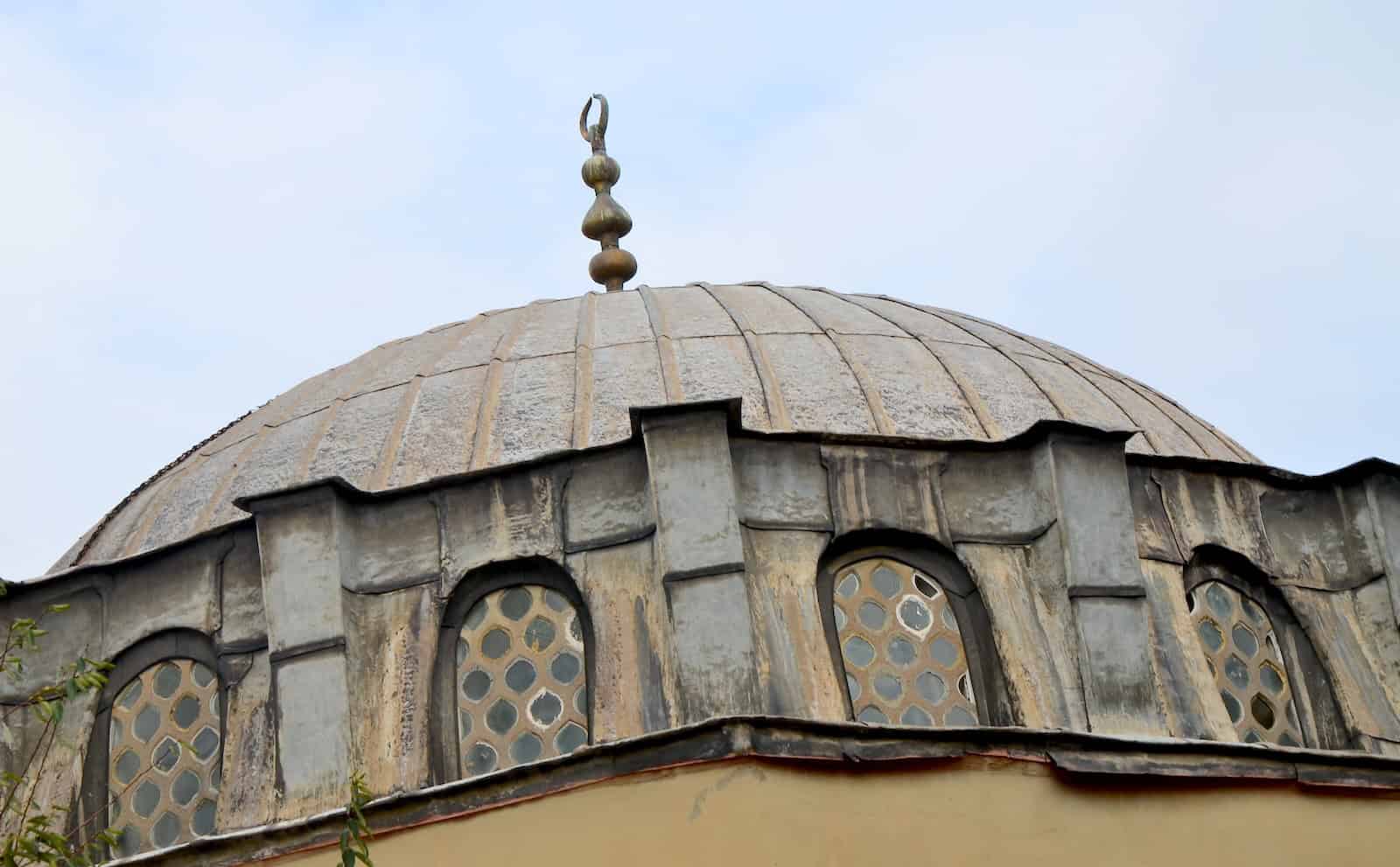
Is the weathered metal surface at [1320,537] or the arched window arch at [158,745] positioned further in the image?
the weathered metal surface at [1320,537]

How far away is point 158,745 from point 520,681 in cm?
256

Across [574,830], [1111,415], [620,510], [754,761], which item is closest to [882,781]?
[754,761]

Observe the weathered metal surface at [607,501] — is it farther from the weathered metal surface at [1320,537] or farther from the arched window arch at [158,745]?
the weathered metal surface at [1320,537]

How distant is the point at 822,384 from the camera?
17797 mm

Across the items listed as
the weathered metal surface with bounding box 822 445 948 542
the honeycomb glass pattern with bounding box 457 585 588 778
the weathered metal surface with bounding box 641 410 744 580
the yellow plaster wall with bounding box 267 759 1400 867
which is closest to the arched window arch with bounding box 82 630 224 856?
the honeycomb glass pattern with bounding box 457 585 588 778

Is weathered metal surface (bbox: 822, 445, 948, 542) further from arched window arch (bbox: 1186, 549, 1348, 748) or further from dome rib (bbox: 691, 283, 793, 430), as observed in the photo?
arched window arch (bbox: 1186, 549, 1348, 748)

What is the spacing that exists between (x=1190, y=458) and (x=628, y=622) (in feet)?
14.1

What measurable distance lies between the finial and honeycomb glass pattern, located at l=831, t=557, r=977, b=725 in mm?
6920

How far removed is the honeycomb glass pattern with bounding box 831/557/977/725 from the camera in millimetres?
15594

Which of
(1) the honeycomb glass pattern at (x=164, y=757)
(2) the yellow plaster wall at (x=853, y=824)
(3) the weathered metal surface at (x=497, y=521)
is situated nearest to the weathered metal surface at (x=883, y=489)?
(3) the weathered metal surface at (x=497, y=521)

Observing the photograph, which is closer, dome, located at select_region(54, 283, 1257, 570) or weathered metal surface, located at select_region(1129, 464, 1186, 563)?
weathered metal surface, located at select_region(1129, 464, 1186, 563)

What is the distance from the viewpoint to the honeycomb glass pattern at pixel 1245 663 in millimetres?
16547

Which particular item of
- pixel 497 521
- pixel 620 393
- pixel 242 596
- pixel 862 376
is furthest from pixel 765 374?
pixel 242 596

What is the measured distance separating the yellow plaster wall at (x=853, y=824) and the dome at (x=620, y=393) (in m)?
3.00
